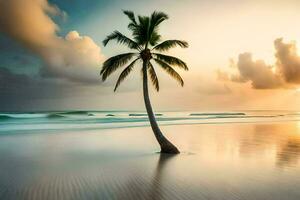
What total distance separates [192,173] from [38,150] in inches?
336

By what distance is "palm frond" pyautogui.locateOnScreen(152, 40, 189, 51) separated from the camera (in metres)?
15.6

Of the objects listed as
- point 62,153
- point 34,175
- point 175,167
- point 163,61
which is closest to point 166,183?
point 175,167

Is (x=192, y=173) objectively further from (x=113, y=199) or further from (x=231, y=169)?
(x=113, y=199)

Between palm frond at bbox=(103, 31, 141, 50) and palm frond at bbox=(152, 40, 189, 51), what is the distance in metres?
0.99

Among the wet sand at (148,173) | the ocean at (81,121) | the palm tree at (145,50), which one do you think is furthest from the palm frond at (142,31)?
the ocean at (81,121)

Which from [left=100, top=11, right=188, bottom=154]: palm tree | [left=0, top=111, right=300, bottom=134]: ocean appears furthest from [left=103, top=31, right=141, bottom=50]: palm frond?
[left=0, top=111, right=300, bottom=134]: ocean

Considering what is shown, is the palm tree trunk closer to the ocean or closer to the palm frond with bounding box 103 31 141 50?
the palm frond with bounding box 103 31 141 50

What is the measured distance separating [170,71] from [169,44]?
143 cm

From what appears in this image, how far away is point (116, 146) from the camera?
17.4 meters

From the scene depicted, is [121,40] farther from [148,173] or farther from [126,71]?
[148,173]

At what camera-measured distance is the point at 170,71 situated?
16.3 metres

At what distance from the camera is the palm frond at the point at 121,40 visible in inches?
602

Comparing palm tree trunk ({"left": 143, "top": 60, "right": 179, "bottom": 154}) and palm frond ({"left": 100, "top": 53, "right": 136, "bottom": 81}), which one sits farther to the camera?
palm frond ({"left": 100, "top": 53, "right": 136, "bottom": 81})

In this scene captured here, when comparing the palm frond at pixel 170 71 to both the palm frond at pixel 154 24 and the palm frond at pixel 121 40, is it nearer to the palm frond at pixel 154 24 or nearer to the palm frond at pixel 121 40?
the palm frond at pixel 154 24
